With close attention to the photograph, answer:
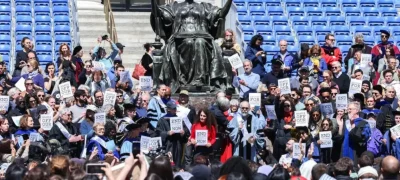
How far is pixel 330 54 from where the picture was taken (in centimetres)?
3048

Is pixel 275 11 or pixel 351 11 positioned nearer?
pixel 275 11

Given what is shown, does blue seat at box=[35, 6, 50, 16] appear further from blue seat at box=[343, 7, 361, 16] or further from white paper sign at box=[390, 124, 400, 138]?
white paper sign at box=[390, 124, 400, 138]

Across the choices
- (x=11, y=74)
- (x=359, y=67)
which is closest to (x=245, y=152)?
(x=359, y=67)

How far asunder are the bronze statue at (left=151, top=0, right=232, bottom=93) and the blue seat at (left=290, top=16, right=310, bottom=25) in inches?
272

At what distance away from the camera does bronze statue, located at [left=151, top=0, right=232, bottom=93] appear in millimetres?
27781

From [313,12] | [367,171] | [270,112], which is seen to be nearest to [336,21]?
[313,12]

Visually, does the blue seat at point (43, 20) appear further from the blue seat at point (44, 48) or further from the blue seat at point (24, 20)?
the blue seat at point (44, 48)

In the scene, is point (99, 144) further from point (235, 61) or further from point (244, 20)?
point (244, 20)

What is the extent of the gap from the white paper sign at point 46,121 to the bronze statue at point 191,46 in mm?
3493

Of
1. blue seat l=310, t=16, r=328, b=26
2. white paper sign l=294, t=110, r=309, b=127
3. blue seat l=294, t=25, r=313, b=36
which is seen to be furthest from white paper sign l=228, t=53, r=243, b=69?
blue seat l=310, t=16, r=328, b=26

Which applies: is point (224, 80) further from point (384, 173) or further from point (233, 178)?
point (233, 178)

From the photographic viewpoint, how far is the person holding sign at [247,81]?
93.0ft

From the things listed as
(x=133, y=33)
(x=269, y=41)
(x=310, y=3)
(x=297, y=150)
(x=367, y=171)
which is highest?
(x=310, y=3)

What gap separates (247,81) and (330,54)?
268 centimetres
